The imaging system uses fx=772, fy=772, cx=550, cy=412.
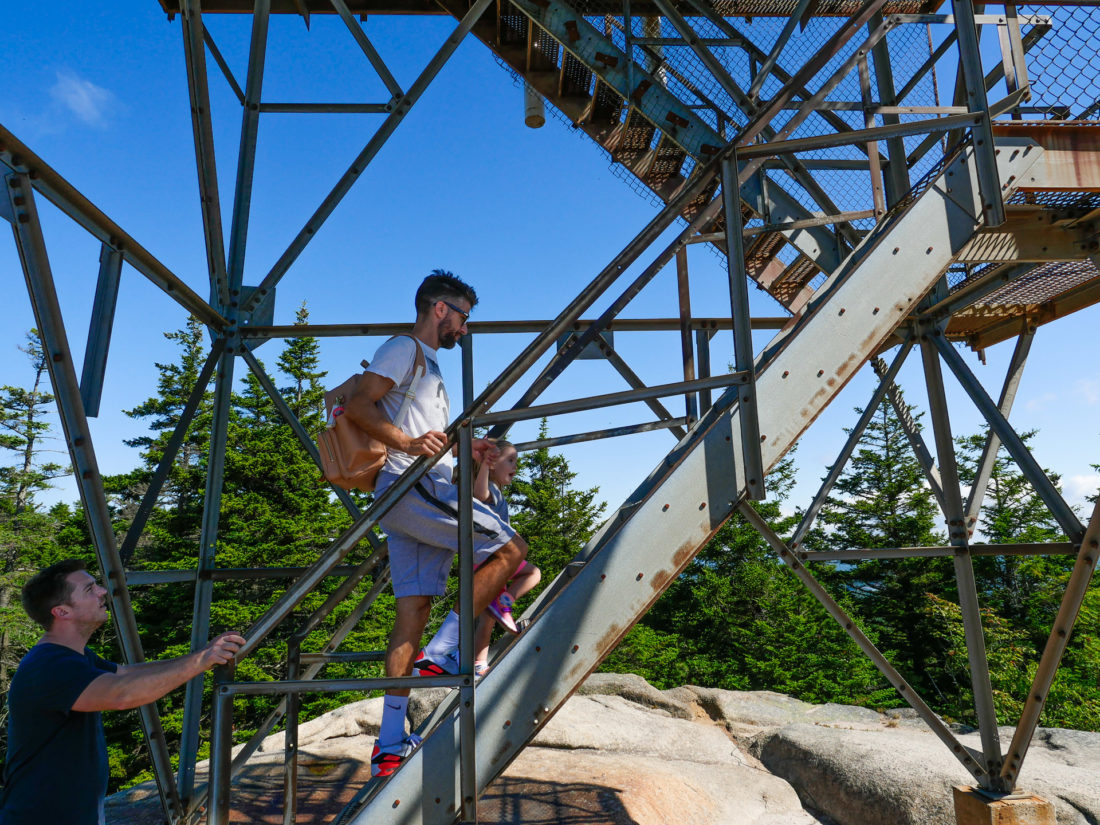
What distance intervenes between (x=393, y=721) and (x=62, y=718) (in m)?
1.15

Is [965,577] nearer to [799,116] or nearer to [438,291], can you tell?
[799,116]

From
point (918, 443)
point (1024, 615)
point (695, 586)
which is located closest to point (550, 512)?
point (695, 586)

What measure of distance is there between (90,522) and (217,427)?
193 centimetres

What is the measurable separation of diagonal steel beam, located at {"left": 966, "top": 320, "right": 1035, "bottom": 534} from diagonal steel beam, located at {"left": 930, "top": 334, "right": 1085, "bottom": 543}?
258 millimetres

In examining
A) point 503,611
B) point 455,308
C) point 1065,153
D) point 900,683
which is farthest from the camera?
point 900,683

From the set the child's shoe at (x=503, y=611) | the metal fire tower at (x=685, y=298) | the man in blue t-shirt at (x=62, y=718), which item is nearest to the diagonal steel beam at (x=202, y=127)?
the metal fire tower at (x=685, y=298)

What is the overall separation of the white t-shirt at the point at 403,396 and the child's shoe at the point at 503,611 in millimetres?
607

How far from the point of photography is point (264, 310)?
4902 mm

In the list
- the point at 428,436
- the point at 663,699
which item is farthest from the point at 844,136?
the point at 663,699

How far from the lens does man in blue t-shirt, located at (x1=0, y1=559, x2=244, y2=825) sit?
92.0 inches

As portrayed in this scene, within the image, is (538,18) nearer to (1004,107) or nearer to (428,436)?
(1004,107)

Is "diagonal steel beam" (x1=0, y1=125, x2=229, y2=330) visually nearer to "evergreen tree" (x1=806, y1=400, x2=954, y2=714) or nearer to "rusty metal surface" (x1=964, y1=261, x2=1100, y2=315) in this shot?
"rusty metal surface" (x1=964, y1=261, x2=1100, y2=315)

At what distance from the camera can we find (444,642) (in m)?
3.12

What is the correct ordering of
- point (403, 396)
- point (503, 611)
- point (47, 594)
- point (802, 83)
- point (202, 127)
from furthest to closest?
point (202, 127) < point (503, 611) < point (403, 396) < point (802, 83) < point (47, 594)
